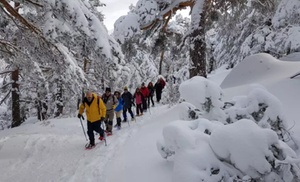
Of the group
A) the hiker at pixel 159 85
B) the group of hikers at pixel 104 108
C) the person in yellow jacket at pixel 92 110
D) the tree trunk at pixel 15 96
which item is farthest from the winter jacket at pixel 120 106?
the hiker at pixel 159 85

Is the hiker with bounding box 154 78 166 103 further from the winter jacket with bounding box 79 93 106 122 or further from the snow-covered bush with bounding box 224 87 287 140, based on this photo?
the snow-covered bush with bounding box 224 87 287 140

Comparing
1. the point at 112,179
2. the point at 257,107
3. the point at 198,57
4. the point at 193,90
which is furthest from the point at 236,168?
the point at 198,57

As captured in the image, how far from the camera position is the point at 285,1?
316 inches

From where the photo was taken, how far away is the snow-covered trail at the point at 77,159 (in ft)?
19.5

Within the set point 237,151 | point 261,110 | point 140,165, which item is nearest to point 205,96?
point 261,110

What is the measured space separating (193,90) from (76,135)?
7605 mm

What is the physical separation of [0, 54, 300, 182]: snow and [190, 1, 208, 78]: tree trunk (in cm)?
167

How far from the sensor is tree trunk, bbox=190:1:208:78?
1017 cm

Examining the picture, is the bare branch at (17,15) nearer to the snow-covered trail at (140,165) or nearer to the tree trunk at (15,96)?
the snow-covered trail at (140,165)

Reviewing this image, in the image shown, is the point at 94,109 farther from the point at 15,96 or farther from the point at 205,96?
the point at 15,96

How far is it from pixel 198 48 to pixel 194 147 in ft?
21.8

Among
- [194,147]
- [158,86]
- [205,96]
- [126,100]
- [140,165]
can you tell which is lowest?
[140,165]

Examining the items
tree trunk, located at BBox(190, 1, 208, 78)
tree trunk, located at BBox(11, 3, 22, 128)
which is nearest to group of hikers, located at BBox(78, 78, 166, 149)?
tree trunk, located at BBox(190, 1, 208, 78)

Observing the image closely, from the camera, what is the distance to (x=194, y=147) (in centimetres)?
413
